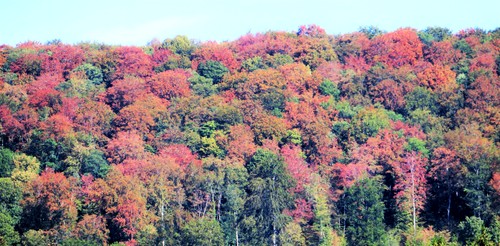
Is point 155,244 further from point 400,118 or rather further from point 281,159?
point 400,118

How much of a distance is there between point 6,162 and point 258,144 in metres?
16.6

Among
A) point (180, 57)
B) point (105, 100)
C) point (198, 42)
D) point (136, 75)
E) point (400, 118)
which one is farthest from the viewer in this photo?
point (198, 42)

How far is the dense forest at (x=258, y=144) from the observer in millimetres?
50906

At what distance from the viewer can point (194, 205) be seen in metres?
53.3

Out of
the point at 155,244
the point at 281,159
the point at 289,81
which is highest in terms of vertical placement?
the point at 289,81

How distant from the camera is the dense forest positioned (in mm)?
50906

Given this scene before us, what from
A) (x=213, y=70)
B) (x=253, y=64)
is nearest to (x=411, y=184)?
(x=253, y=64)

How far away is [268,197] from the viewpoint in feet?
172

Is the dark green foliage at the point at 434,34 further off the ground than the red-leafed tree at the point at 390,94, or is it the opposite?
the dark green foliage at the point at 434,34

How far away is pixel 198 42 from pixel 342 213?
112 ft

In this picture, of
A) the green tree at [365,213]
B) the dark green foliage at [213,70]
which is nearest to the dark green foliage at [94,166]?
the green tree at [365,213]

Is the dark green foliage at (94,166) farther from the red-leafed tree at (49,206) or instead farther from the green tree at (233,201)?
the green tree at (233,201)

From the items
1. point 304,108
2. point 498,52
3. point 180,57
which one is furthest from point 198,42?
point 498,52

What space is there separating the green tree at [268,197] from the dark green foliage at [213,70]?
19.3m
